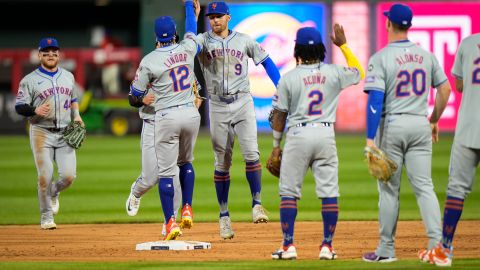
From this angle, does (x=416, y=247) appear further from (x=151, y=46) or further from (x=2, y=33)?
(x=2, y=33)

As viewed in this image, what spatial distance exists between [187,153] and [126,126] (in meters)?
22.6

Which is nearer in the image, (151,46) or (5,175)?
(5,175)

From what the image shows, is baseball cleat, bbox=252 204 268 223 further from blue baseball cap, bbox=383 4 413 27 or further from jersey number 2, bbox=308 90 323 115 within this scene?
blue baseball cap, bbox=383 4 413 27

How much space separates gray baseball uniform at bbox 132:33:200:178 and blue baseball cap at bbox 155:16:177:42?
94mm

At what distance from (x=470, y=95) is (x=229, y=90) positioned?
9.86 feet

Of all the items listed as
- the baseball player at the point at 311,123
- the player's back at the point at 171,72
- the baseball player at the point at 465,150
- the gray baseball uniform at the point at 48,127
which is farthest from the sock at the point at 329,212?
the gray baseball uniform at the point at 48,127

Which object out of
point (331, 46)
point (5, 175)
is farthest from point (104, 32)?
point (5, 175)

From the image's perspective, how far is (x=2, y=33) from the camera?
4303 centimetres

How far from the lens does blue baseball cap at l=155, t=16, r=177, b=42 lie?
30.9 ft

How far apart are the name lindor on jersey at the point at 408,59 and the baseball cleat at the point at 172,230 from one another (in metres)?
2.77

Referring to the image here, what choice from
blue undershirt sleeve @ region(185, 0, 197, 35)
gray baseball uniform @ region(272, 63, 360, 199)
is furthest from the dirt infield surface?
blue undershirt sleeve @ region(185, 0, 197, 35)

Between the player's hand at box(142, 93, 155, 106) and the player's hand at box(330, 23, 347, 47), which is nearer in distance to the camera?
the player's hand at box(330, 23, 347, 47)

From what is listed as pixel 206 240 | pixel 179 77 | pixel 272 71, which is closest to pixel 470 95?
pixel 272 71

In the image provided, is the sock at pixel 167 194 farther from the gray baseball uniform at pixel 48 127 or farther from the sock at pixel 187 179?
the gray baseball uniform at pixel 48 127
